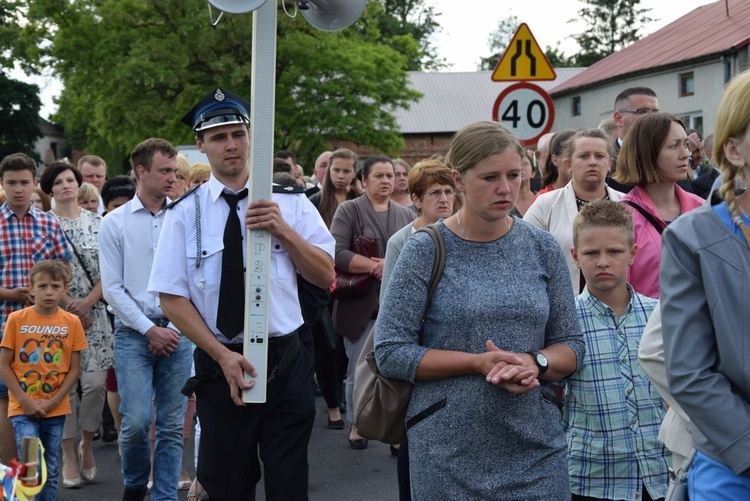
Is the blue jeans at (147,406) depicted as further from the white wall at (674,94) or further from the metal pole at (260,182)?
the white wall at (674,94)

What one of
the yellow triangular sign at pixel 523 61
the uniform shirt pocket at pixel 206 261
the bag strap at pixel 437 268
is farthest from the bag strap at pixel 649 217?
the yellow triangular sign at pixel 523 61

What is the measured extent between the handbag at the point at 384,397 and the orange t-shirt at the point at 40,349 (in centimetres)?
357

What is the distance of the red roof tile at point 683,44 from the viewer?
39.1 metres

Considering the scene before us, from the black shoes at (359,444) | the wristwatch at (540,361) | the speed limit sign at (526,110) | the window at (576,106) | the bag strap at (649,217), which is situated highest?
the window at (576,106)

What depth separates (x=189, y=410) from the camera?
7.80m

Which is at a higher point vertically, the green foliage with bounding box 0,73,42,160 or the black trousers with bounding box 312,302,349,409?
the green foliage with bounding box 0,73,42,160

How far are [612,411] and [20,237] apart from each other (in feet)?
16.4

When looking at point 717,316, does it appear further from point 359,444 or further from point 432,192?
point 359,444

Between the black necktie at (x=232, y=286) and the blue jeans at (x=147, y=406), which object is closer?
the black necktie at (x=232, y=286)

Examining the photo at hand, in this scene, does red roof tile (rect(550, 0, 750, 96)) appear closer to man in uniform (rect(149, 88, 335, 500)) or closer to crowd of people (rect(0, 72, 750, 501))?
crowd of people (rect(0, 72, 750, 501))

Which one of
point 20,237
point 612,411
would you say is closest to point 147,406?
point 20,237

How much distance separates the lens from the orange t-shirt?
6.73 metres

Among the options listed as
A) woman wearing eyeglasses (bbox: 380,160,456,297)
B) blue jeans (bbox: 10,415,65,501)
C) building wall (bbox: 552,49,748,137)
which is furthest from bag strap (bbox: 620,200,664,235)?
building wall (bbox: 552,49,748,137)

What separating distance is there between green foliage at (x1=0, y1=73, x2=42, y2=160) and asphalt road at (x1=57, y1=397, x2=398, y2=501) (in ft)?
236
